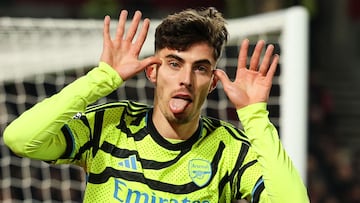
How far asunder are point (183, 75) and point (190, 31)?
160 millimetres

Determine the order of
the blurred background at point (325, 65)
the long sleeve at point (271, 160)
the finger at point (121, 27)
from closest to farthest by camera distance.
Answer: the long sleeve at point (271, 160)
the finger at point (121, 27)
the blurred background at point (325, 65)

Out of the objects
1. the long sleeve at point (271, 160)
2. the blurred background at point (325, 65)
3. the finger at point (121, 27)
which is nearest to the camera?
the long sleeve at point (271, 160)

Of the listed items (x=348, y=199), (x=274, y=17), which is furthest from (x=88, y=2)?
(x=274, y=17)

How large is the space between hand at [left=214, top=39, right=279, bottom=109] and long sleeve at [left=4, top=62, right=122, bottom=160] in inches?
14.5

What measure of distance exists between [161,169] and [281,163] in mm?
409

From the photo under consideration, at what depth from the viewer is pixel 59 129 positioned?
2.77m

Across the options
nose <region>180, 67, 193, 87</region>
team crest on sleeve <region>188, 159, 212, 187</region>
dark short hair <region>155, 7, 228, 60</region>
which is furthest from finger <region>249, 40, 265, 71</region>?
team crest on sleeve <region>188, 159, 212, 187</region>

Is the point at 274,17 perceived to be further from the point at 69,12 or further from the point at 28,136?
the point at 69,12

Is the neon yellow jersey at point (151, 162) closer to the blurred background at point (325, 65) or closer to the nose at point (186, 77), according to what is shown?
the nose at point (186, 77)

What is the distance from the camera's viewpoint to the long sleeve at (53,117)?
2729 mm

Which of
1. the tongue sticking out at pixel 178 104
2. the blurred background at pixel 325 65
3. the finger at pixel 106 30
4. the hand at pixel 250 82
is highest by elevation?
the finger at pixel 106 30

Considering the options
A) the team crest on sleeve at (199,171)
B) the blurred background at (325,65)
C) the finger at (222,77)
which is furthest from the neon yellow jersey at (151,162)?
the blurred background at (325,65)

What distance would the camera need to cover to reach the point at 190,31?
2844mm

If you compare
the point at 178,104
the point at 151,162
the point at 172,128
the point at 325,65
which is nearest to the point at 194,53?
the point at 178,104
